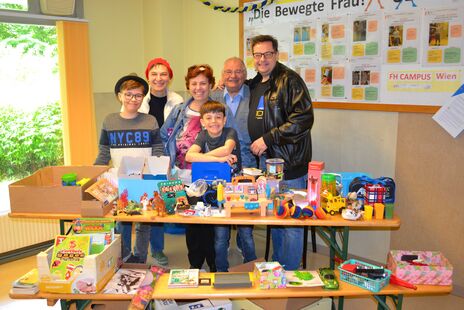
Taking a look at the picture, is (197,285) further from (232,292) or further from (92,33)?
(92,33)

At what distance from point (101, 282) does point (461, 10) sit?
2751 mm

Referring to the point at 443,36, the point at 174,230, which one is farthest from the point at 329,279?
the point at 174,230

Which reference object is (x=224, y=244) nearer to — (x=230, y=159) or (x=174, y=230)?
(x=230, y=159)

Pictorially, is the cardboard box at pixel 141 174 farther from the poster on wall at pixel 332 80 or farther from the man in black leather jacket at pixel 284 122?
the poster on wall at pixel 332 80

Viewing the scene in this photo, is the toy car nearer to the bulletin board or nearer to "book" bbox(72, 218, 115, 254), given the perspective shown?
"book" bbox(72, 218, 115, 254)

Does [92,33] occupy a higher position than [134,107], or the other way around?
[92,33]

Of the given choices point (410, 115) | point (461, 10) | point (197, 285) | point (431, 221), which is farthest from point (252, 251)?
point (461, 10)

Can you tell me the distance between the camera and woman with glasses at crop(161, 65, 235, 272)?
2.98 meters

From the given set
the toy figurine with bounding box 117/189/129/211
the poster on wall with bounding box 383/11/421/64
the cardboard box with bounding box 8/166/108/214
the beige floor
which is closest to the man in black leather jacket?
the beige floor

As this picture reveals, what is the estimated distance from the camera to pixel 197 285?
7.36ft

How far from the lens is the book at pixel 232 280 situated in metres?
2.22

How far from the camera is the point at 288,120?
9.36 ft

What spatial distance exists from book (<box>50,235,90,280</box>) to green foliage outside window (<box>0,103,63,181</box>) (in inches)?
84.2

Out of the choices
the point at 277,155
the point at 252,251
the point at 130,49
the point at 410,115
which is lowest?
the point at 252,251
